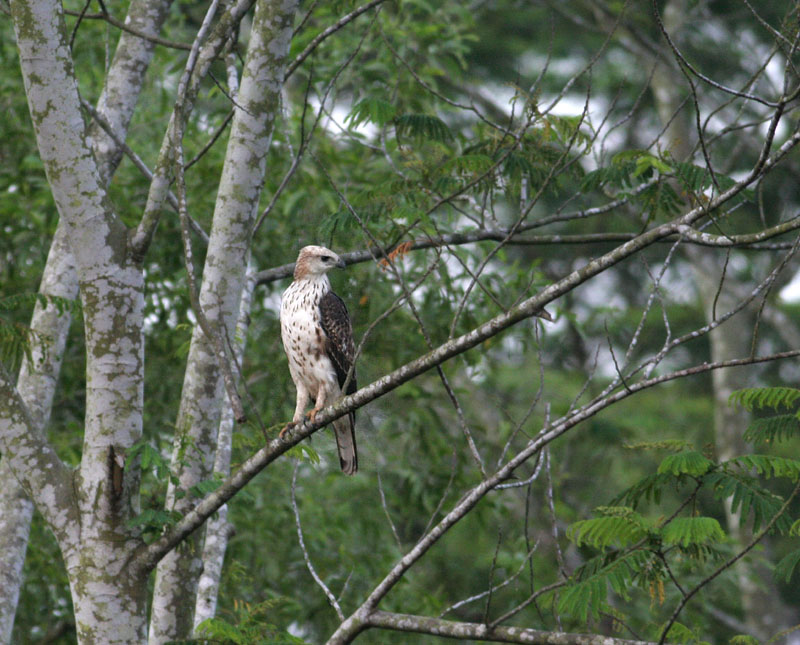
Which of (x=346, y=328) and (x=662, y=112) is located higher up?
(x=662, y=112)

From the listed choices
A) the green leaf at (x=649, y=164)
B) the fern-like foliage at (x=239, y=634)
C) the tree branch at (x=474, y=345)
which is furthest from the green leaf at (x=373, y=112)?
the fern-like foliage at (x=239, y=634)

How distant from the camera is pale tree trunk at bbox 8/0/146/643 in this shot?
3.55 metres

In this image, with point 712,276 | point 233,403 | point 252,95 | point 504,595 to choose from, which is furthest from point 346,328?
Result: point 712,276

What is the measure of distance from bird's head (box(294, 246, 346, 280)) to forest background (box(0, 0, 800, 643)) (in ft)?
0.26

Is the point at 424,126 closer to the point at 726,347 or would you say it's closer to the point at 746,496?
the point at 746,496

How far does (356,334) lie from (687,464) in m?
2.58

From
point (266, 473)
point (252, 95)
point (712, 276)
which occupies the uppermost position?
point (712, 276)

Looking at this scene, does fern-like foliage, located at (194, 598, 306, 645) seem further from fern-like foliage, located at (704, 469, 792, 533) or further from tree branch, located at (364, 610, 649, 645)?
fern-like foliage, located at (704, 469, 792, 533)

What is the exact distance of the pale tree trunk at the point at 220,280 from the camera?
3.91 m

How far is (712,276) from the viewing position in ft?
41.6

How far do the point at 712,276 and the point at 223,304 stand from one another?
9.84 m

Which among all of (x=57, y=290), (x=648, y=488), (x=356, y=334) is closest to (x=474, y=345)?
(x=648, y=488)

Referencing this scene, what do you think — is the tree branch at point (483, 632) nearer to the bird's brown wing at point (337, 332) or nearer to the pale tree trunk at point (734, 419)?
the bird's brown wing at point (337, 332)

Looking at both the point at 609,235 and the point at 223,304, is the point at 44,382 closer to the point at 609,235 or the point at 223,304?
the point at 223,304
